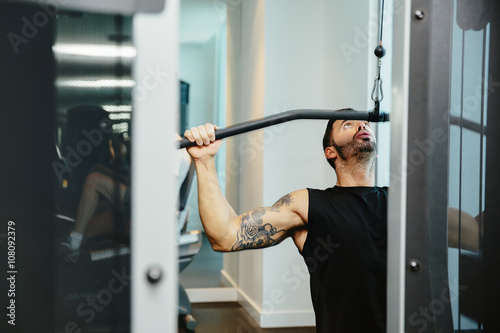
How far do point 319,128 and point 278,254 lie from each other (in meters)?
0.87

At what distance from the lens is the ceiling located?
159 inches

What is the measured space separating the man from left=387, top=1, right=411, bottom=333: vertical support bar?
0.68 meters

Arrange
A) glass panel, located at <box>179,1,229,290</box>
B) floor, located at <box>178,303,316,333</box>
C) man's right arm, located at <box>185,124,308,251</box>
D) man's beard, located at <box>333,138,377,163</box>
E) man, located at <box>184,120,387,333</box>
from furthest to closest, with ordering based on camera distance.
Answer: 1. glass panel, located at <box>179,1,229,290</box>
2. floor, located at <box>178,303,316,333</box>
3. man's beard, located at <box>333,138,377,163</box>
4. man, located at <box>184,120,387,333</box>
5. man's right arm, located at <box>185,124,308,251</box>

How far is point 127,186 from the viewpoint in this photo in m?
0.88

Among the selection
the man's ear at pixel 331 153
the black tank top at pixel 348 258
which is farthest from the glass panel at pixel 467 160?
the man's ear at pixel 331 153

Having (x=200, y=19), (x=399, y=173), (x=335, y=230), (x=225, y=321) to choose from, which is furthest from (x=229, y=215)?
(x=200, y=19)

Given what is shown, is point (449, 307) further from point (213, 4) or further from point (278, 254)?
point (213, 4)

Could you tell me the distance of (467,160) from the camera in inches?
46.9

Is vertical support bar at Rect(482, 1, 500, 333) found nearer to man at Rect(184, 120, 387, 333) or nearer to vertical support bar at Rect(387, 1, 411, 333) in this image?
vertical support bar at Rect(387, 1, 411, 333)

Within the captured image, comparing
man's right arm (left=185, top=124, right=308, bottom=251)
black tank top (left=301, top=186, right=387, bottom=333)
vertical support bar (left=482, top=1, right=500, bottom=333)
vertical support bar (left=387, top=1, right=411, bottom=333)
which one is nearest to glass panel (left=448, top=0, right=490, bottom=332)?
vertical support bar (left=482, top=1, right=500, bottom=333)

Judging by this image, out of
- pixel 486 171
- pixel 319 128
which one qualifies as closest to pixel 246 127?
pixel 486 171

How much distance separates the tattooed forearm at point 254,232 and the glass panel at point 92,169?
0.97 metres

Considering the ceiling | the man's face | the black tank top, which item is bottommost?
the black tank top

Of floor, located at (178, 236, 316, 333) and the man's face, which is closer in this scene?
the man's face
